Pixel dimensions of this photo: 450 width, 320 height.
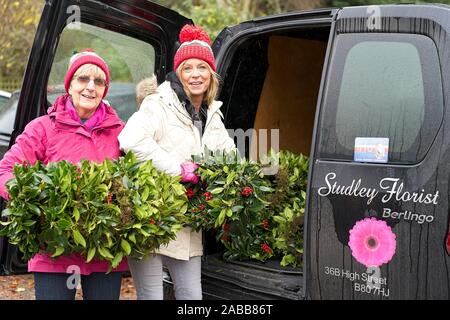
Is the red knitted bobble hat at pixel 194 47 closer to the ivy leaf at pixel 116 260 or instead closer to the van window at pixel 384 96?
the van window at pixel 384 96

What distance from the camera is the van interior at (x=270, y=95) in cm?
419

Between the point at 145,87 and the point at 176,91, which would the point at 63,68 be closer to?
the point at 145,87

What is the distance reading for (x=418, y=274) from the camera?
3031mm

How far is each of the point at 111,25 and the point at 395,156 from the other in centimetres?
214

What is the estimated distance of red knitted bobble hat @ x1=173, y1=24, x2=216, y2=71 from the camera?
147 inches

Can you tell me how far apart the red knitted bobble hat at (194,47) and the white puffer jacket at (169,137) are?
0.18 metres

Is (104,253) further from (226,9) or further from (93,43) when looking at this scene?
(226,9)

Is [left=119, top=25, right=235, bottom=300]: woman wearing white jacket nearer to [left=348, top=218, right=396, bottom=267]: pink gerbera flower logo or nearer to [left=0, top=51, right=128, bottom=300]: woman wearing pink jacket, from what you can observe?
[left=0, top=51, right=128, bottom=300]: woman wearing pink jacket

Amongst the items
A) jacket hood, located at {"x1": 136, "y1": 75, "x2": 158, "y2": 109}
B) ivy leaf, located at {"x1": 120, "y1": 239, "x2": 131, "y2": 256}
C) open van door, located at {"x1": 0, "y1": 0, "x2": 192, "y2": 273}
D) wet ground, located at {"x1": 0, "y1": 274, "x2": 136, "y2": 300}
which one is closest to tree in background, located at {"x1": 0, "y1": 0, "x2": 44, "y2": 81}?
wet ground, located at {"x1": 0, "y1": 274, "x2": 136, "y2": 300}

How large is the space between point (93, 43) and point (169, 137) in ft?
4.28

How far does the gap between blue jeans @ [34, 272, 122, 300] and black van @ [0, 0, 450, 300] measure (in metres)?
0.87

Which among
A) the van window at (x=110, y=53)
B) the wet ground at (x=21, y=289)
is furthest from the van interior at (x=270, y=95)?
the wet ground at (x=21, y=289)

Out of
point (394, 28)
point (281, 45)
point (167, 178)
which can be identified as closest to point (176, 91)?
point (167, 178)

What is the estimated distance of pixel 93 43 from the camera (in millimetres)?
4641
